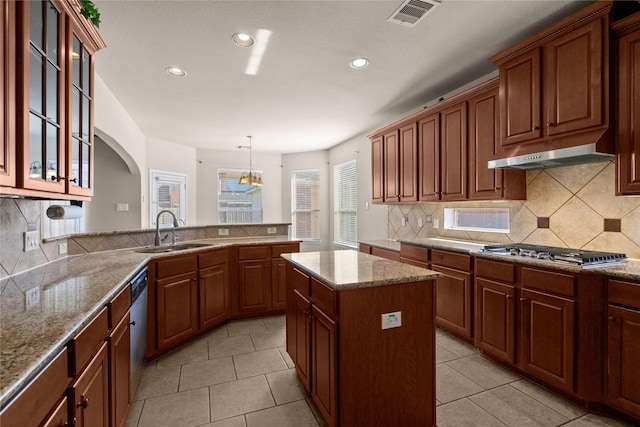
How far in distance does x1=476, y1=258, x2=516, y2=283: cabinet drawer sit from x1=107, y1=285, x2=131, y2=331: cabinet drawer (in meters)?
2.63

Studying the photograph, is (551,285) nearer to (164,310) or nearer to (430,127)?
(430,127)

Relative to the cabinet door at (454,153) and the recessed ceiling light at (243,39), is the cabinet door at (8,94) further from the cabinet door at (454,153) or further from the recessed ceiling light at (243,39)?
the cabinet door at (454,153)

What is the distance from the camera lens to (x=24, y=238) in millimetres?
1911

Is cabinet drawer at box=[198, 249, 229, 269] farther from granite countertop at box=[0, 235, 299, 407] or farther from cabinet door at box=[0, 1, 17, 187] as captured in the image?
cabinet door at box=[0, 1, 17, 187]

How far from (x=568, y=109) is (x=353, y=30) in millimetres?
1620

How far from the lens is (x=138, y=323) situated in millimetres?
2279

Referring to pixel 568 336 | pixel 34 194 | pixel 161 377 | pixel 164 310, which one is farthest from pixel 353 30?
pixel 161 377

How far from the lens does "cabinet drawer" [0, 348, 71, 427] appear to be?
74cm

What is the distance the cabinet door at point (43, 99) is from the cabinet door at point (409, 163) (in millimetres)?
3246

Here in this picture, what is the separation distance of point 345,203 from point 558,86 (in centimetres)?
418

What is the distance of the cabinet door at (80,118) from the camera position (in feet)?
5.81

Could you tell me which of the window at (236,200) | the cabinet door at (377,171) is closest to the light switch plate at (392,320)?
the cabinet door at (377,171)

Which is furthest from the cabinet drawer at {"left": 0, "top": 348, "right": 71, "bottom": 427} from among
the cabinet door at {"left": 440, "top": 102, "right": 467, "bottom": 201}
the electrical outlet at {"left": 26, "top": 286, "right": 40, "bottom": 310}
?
the cabinet door at {"left": 440, "top": 102, "right": 467, "bottom": 201}

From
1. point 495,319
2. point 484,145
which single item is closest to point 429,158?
point 484,145
